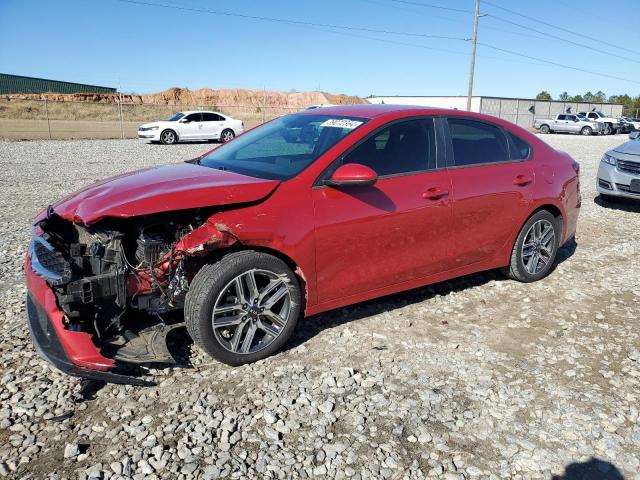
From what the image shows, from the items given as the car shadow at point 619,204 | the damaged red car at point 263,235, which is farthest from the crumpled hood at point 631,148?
the damaged red car at point 263,235

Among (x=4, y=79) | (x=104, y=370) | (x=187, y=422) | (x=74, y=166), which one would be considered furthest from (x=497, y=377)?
(x=4, y=79)

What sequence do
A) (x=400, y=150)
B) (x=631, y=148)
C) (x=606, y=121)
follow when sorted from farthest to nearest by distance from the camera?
1. (x=606, y=121)
2. (x=631, y=148)
3. (x=400, y=150)

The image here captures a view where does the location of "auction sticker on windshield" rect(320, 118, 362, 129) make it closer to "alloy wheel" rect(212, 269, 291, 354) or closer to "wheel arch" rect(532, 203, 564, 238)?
"alloy wheel" rect(212, 269, 291, 354)

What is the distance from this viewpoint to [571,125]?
128 feet

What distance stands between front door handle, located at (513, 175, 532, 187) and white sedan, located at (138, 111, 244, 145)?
18.8 m

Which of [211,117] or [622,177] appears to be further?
[211,117]

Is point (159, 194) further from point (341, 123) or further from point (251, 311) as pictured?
point (341, 123)

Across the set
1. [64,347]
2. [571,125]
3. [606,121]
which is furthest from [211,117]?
[606,121]

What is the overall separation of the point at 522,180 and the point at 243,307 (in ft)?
9.65

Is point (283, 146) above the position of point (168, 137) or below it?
above

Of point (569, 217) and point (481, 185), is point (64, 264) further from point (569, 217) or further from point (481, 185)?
point (569, 217)

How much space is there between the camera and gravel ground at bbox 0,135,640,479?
262 centimetres

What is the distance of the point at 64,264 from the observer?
3154 millimetres

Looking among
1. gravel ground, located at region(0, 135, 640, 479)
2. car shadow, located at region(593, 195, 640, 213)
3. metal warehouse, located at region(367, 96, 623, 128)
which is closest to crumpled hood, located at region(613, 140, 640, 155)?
car shadow, located at region(593, 195, 640, 213)
